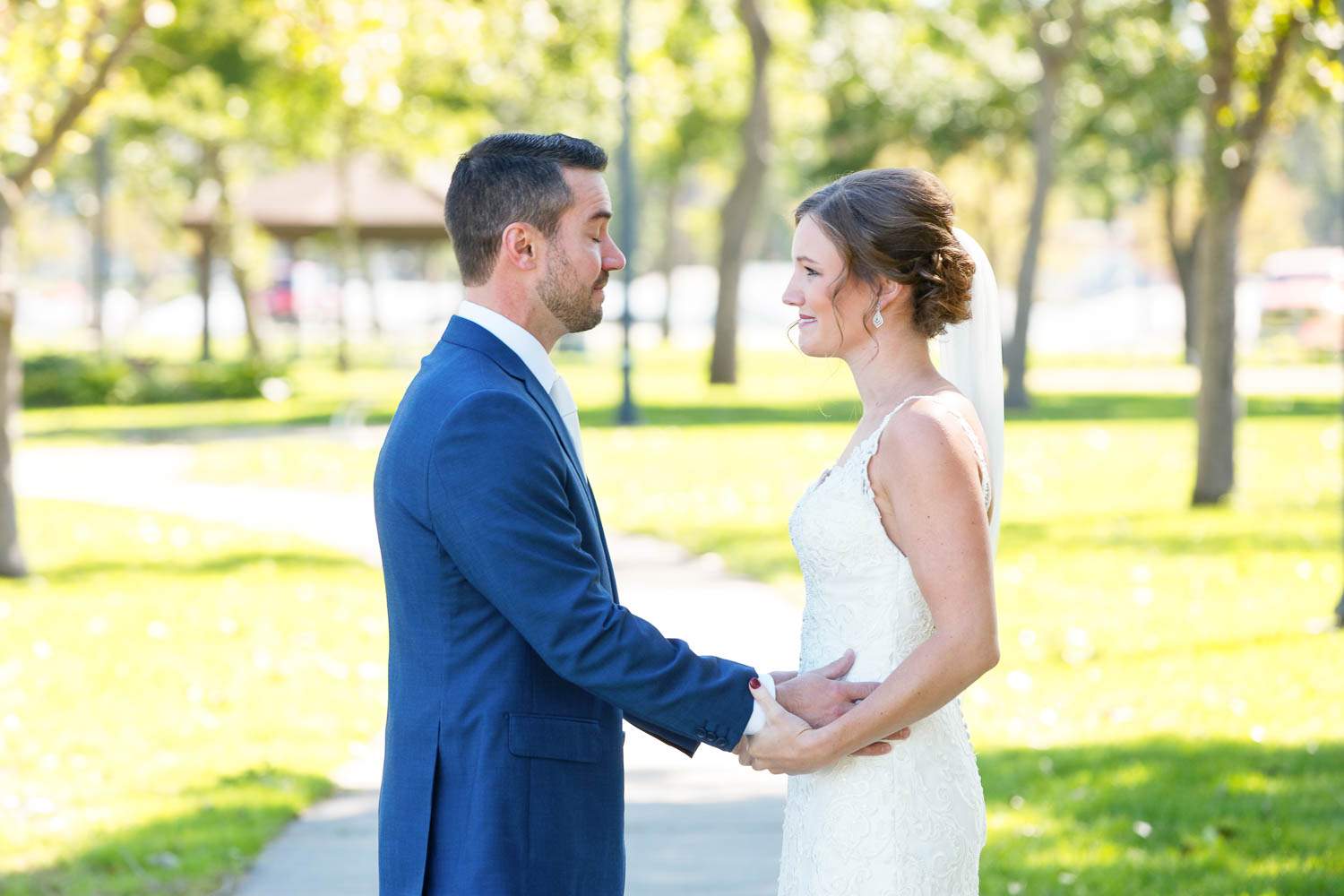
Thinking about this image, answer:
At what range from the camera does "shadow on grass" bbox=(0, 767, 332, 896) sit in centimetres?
564

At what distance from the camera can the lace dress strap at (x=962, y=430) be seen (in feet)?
10.2

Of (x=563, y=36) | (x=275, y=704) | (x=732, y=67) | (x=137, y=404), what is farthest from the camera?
(x=732, y=67)

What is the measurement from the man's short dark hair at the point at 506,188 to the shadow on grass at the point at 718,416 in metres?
19.2

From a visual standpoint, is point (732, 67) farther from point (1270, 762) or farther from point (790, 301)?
point (790, 301)

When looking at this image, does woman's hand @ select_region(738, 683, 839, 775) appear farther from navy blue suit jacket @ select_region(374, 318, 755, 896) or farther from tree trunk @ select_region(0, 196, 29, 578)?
tree trunk @ select_region(0, 196, 29, 578)

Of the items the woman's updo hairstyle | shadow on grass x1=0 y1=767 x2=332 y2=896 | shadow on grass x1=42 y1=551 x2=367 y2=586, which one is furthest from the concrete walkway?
the woman's updo hairstyle

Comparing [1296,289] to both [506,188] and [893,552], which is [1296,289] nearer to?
[893,552]

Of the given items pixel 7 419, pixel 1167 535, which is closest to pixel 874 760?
pixel 7 419

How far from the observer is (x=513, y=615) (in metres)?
2.99

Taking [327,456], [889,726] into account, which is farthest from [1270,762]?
[327,456]

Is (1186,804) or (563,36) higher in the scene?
(563,36)

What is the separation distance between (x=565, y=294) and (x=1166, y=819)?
3.90 meters

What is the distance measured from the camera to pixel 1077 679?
8.55 meters

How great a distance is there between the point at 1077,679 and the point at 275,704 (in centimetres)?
383
